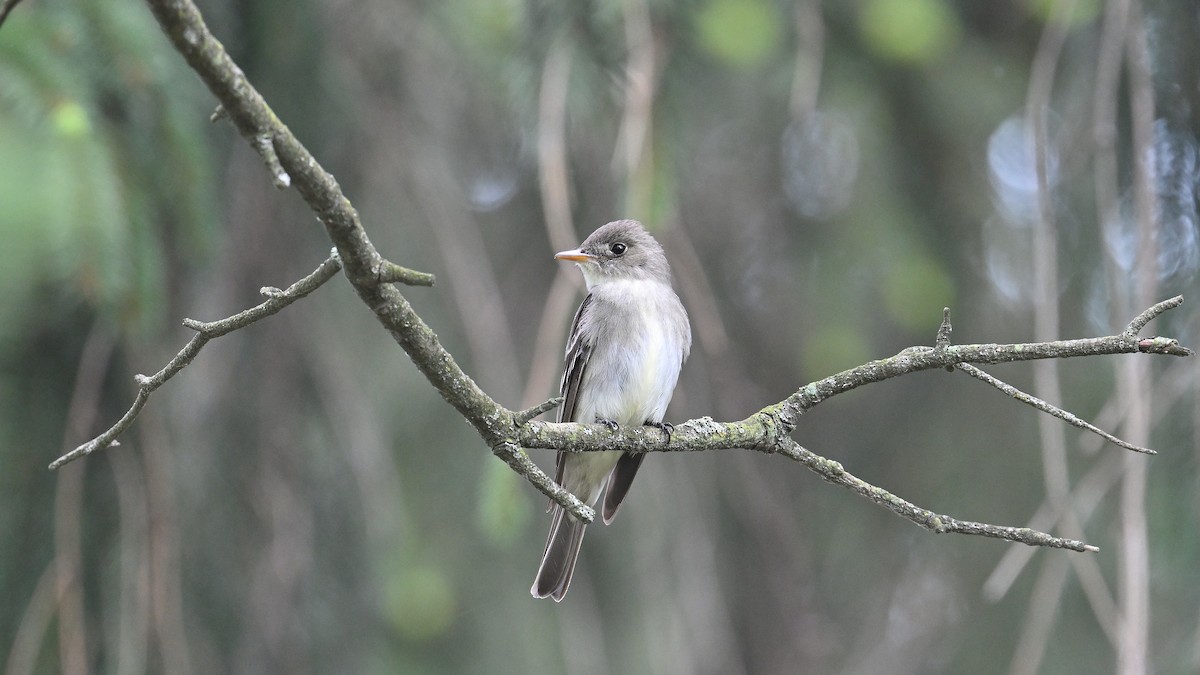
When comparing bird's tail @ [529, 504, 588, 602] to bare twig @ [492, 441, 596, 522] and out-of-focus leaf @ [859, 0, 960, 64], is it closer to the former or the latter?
bare twig @ [492, 441, 596, 522]

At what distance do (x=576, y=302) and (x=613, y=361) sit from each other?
135 centimetres

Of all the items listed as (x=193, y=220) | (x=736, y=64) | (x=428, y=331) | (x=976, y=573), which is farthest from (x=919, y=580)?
(x=428, y=331)

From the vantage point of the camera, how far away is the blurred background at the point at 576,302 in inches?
107

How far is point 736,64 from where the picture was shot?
391 centimetres

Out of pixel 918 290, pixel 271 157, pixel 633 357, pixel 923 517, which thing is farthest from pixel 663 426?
pixel 271 157

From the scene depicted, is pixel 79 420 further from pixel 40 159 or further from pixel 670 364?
pixel 670 364

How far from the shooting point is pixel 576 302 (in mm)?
5188

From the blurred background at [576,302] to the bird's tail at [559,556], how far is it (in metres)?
0.20

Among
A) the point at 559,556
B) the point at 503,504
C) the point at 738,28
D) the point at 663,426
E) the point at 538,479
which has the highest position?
the point at 738,28

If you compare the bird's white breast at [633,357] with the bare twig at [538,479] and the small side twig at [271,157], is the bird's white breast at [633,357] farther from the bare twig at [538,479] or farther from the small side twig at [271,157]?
the small side twig at [271,157]

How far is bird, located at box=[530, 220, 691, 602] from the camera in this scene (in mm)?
3711

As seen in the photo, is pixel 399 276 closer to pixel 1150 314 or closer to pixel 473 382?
pixel 473 382

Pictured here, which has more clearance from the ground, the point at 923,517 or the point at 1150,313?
the point at 1150,313

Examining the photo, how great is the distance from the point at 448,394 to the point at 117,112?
1502mm
